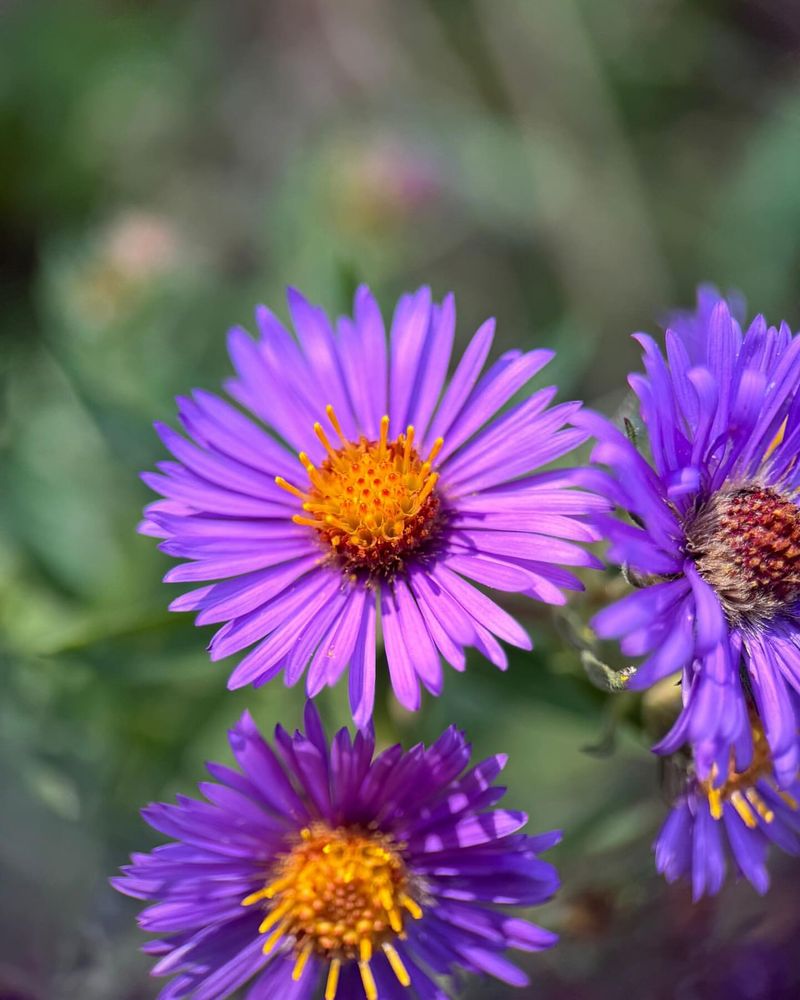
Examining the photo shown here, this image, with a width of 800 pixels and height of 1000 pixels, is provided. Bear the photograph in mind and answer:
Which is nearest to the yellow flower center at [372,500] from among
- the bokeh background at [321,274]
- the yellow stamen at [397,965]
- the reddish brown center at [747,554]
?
the bokeh background at [321,274]

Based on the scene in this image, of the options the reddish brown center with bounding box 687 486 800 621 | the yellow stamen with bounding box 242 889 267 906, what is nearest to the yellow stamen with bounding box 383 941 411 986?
the yellow stamen with bounding box 242 889 267 906

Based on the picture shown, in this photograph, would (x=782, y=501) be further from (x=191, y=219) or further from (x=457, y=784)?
(x=191, y=219)

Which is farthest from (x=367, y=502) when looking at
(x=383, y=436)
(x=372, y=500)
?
(x=383, y=436)

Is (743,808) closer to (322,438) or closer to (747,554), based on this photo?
(747,554)

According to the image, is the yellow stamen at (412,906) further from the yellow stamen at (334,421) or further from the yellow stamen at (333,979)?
the yellow stamen at (334,421)

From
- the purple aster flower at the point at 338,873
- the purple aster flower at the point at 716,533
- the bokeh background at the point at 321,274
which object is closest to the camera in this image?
the purple aster flower at the point at 716,533

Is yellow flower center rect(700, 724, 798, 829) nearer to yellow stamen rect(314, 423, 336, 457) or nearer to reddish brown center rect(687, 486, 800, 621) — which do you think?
reddish brown center rect(687, 486, 800, 621)

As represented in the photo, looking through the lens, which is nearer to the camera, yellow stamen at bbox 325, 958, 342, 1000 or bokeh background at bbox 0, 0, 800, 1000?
yellow stamen at bbox 325, 958, 342, 1000
